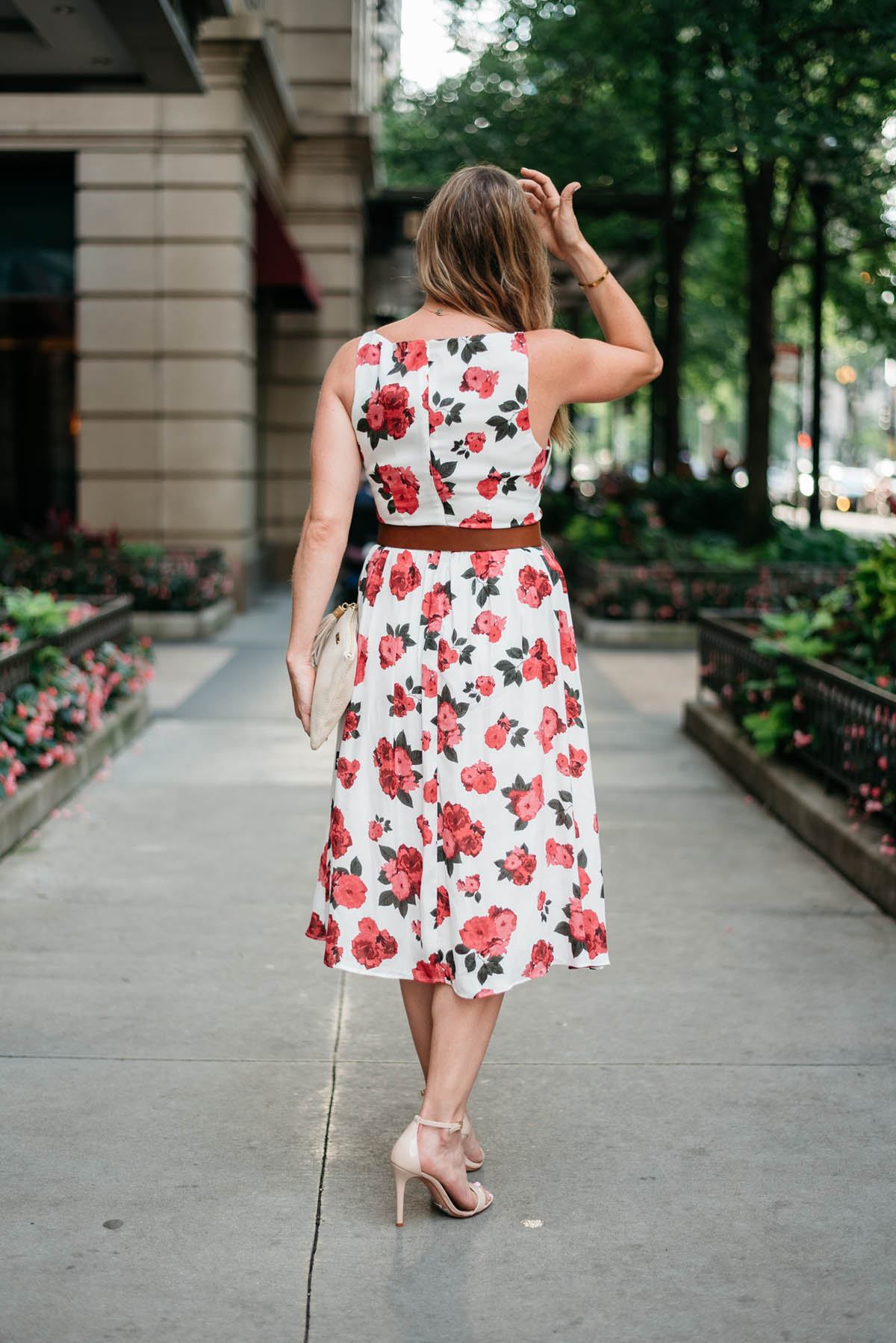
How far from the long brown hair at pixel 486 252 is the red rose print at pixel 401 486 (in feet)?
1.18

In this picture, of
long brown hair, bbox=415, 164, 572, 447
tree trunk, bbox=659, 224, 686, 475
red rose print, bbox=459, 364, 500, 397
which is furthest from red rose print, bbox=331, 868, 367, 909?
tree trunk, bbox=659, 224, 686, 475

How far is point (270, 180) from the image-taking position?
18.8m

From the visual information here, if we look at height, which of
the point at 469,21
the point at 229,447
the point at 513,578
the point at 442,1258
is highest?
the point at 469,21

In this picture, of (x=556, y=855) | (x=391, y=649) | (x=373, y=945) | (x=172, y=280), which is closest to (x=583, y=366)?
(x=391, y=649)

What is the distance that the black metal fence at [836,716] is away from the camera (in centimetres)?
608

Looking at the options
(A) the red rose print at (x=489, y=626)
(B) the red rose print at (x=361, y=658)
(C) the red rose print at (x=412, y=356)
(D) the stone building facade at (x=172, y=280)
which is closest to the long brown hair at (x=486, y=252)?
(C) the red rose print at (x=412, y=356)

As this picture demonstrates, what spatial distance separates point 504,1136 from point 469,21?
22663 millimetres

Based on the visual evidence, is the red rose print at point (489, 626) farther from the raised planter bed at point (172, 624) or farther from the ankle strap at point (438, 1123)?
the raised planter bed at point (172, 624)

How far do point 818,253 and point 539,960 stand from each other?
16.1 metres

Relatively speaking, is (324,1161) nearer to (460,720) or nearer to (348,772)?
(348,772)

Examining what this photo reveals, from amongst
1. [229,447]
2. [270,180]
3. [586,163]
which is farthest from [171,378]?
[586,163]

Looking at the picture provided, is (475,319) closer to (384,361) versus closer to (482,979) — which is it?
(384,361)

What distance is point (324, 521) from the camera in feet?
10.5

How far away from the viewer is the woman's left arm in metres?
3.20
